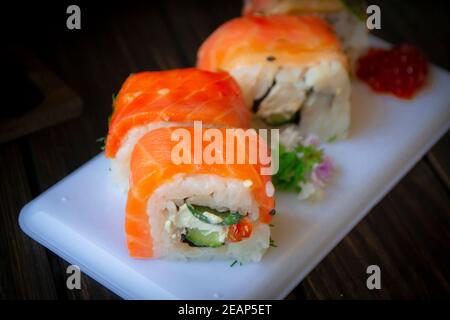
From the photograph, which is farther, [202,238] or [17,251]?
[17,251]

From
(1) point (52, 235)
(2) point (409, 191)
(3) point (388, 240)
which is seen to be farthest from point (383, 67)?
(1) point (52, 235)

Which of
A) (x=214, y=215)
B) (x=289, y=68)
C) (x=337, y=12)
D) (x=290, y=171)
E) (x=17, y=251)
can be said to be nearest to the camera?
(x=214, y=215)

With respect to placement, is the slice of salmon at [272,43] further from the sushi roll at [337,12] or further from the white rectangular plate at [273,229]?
the white rectangular plate at [273,229]

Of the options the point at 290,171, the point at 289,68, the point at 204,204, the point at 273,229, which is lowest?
the point at 273,229

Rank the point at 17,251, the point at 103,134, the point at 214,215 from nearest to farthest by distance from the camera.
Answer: the point at 214,215, the point at 17,251, the point at 103,134

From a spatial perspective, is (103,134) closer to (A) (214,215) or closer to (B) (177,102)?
(B) (177,102)

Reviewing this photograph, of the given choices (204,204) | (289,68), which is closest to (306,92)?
(289,68)

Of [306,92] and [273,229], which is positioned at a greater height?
[306,92]
